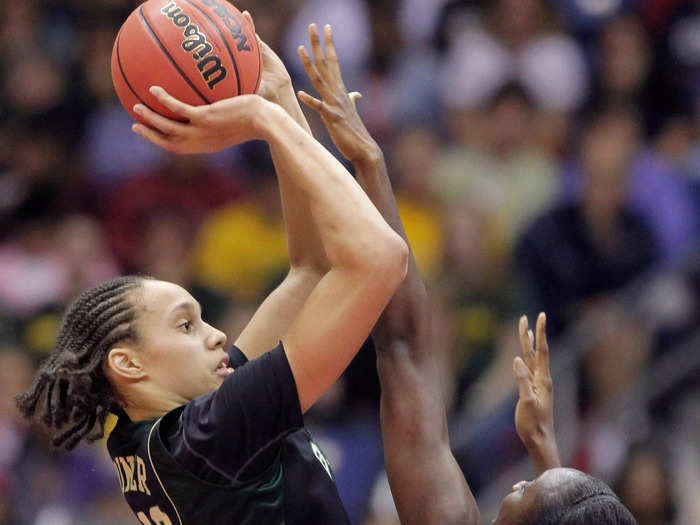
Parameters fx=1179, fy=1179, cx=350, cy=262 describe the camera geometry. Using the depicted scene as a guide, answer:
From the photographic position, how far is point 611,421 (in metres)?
6.27

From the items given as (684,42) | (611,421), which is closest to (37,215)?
(611,421)

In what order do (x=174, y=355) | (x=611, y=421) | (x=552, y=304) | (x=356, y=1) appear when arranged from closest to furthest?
(x=174, y=355)
(x=611, y=421)
(x=552, y=304)
(x=356, y=1)

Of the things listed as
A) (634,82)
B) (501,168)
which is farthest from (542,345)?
(634,82)

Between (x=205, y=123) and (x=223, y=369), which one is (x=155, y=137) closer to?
(x=205, y=123)

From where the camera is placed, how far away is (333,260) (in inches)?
112

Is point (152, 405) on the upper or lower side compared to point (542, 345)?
upper

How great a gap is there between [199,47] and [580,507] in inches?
59.8

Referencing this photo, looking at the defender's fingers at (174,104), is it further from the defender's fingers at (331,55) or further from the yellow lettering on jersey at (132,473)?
the yellow lettering on jersey at (132,473)

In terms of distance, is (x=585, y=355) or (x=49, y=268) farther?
(x=49, y=268)

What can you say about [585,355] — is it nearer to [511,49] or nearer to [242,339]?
[511,49]

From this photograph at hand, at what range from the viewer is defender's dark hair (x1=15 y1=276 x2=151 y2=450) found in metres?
3.05

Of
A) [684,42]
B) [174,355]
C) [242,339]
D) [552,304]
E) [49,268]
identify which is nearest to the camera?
[174,355]

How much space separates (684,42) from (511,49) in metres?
1.15

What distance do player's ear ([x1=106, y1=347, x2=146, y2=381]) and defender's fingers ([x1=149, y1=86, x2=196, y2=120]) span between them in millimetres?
626
